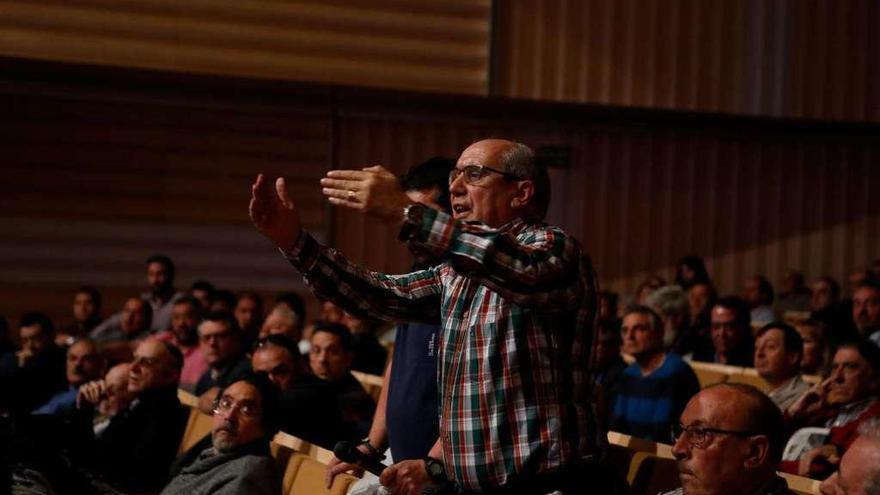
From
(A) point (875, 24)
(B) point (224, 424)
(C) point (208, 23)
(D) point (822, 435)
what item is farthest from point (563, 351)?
(A) point (875, 24)

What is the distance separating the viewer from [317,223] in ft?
31.0

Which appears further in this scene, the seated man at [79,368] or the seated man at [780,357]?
the seated man at [79,368]

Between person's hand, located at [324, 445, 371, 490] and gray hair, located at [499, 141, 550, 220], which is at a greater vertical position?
gray hair, located at [499, 141, 550, 220]

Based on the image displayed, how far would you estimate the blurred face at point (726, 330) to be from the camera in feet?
19.1

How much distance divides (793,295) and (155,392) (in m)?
5.81

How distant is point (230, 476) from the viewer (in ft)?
12.0

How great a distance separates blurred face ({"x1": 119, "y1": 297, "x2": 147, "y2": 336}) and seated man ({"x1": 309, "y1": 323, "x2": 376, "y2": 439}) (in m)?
2.33

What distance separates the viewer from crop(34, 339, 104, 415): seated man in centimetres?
573

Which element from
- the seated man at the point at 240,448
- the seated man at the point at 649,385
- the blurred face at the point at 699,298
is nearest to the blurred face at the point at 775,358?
the seated man at the point at 649,385

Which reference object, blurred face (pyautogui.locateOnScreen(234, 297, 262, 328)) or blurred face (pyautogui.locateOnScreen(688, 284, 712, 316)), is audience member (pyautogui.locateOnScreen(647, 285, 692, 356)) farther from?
blurred face (pyautogui.locateOnScreen(234, 297, 262, 328))

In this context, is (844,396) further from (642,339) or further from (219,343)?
(219,343)

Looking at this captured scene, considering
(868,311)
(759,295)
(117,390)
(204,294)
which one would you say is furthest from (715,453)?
(759,295)

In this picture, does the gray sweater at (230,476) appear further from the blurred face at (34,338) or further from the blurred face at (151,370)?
the blurred face at (34,338)

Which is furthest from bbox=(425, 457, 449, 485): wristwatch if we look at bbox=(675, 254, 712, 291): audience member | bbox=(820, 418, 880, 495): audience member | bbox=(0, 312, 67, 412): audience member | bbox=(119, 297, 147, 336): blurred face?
bbox=(675, 254, 712, 291): audience member
